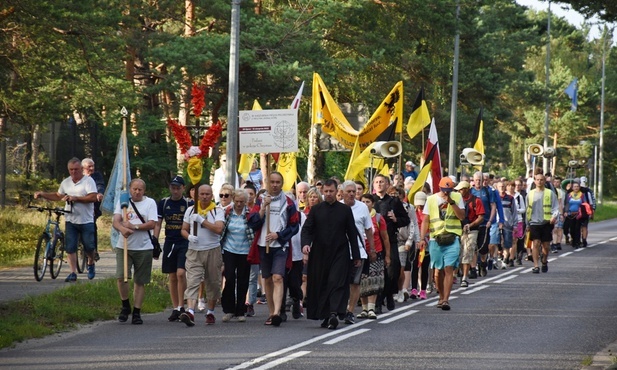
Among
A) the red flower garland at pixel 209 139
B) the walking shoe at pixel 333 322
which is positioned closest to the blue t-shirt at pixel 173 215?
the red flower garland at pixel 209 139

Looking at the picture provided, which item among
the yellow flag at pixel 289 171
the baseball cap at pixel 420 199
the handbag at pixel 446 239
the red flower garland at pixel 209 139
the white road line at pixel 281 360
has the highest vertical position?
the red flower garland at pixel 209 139

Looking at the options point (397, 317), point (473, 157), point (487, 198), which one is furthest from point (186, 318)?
point (473, 157)

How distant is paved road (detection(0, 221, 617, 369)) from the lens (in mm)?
11430

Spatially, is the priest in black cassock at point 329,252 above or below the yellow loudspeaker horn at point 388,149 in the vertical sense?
below

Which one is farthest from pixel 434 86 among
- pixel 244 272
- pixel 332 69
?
pixel 244 272

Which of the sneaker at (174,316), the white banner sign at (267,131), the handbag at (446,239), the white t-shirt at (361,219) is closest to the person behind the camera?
the sneaker at (174,316)

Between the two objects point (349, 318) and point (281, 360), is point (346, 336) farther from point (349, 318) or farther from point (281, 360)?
point (281, 360)

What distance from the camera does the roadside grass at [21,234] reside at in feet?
72.2

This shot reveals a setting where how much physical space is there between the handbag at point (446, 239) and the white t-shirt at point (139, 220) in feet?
13.6

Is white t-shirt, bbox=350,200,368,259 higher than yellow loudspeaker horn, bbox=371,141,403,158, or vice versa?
yellow loudspeaker horn, bbox=371,141,403,158

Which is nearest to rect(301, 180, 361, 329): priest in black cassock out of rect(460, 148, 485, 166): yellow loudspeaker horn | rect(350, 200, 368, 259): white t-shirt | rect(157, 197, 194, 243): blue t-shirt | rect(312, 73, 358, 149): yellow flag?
rect(350, 200, 368, 259): white t-shirt

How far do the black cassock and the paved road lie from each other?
1.12ft

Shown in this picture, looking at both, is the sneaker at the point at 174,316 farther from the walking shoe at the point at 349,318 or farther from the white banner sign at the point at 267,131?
the white banner sign at the point at 267,131

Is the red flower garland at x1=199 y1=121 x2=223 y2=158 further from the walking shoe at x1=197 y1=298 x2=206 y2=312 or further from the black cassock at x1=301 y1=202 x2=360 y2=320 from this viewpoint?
the black cassock at x1=301 y1=202 x2=360 y2=320
